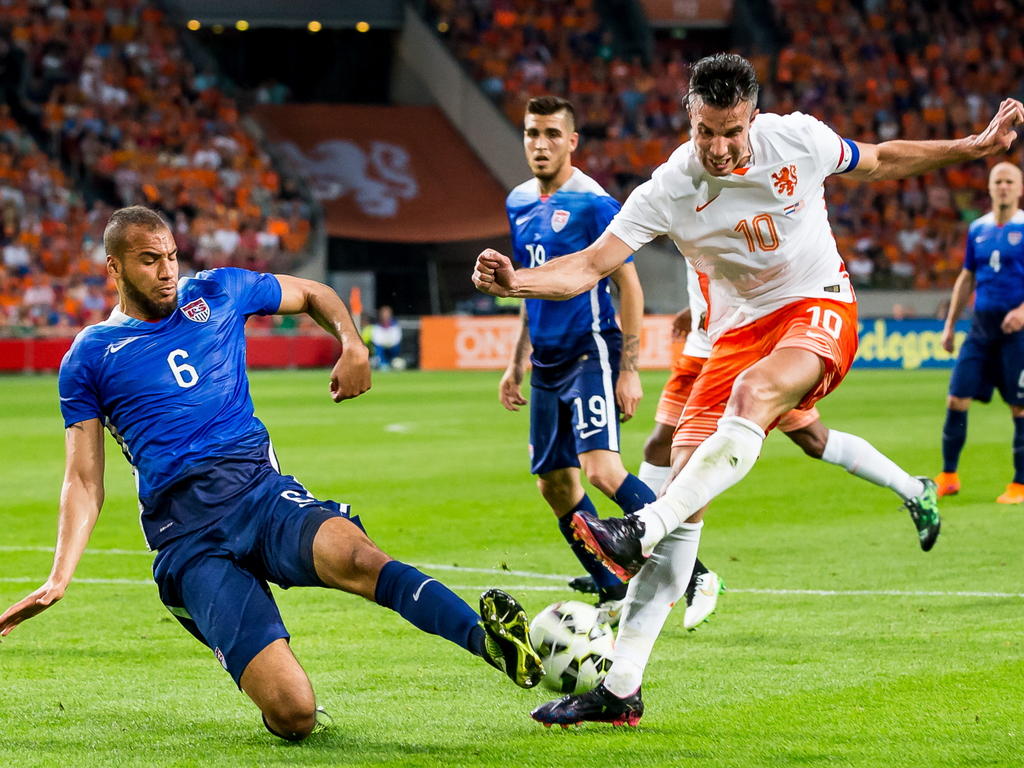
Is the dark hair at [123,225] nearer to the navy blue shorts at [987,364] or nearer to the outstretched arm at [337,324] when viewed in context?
the outstretched arm at [337,324]

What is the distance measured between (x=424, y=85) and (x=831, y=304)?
1389 inches

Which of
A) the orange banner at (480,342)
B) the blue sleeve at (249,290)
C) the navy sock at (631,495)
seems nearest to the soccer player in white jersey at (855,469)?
the navy sock at (631,495)

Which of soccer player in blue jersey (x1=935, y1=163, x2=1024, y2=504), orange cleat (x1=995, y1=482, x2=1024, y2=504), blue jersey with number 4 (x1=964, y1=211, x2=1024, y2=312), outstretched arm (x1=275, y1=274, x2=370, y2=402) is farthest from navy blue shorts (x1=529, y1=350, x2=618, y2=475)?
blue jersey with number 4 (x1=964, y1=211, x2=1024, y2=312)

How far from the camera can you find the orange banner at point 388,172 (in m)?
36.5

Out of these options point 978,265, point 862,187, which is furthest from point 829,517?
point 862,187

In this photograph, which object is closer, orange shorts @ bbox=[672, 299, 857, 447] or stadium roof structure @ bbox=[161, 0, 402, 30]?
orange shorts @ bbox=[672, 299, 857, 447]

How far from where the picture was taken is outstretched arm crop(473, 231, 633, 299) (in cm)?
465

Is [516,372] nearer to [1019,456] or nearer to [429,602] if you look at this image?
[429,602]

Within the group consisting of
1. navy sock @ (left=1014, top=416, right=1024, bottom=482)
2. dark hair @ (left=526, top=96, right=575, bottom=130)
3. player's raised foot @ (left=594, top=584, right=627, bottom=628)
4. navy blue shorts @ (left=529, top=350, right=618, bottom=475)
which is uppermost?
dark hair @ (left=526, top=96, right=575, bottom=130)

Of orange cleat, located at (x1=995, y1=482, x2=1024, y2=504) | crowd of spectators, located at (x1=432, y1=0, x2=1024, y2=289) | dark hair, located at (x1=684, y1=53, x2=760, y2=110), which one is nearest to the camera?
dark hair, located at (x1=684, y1=53, x2=760, y2=110)

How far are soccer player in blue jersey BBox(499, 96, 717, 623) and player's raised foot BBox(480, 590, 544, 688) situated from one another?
2874mm

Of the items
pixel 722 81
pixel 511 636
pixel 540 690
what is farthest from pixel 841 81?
pixel 511 636

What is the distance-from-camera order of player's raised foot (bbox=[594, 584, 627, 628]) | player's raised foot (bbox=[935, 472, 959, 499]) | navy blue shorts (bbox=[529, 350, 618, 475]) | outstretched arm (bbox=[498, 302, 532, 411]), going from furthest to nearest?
player's raised foot (bbox=[935, 472, 959, 499])
outstretched arm (bbox=[498, 302, 532, 411])
navy blue shorts (bbox=[529, 350, 618, 475])
player's raised foot (bbox=[594, 584, 627, 628])

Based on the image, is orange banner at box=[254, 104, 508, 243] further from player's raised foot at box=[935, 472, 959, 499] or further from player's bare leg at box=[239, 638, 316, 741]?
player's bare leg at box=[239, 638, 316, 741]
